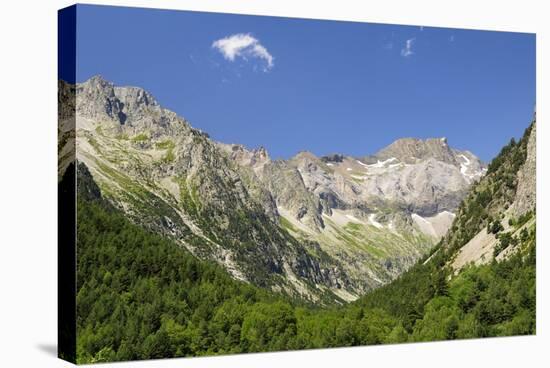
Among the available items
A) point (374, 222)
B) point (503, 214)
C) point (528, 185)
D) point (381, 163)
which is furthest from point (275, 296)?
point (374, 222)

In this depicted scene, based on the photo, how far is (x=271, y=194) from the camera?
178 feet

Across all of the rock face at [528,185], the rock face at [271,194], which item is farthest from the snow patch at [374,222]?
the rock face at [528,185]

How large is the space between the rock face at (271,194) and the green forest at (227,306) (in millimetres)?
1761

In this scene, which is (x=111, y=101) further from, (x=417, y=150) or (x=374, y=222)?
(x=374, y=222)

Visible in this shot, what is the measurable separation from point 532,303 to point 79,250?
67.0 ft

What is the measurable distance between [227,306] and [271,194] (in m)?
21.0

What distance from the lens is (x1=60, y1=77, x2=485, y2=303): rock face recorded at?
34406 mm

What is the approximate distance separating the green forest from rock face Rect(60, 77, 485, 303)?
176 centimetres

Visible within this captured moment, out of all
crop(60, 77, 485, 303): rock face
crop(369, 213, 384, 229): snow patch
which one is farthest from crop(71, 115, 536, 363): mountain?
crop(369, 213, 384, 229): snow patch

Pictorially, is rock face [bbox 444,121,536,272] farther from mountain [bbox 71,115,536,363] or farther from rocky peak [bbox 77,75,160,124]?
rocky peak [bbox 77,75,160,124]

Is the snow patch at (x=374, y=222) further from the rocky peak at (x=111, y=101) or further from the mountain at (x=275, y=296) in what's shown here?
the rocky peak at (x=111, y=101)

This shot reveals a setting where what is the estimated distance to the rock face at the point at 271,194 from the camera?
34.4 metres

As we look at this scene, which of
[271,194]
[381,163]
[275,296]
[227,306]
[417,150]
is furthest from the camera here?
[271,194]

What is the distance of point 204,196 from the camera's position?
42094 mm
